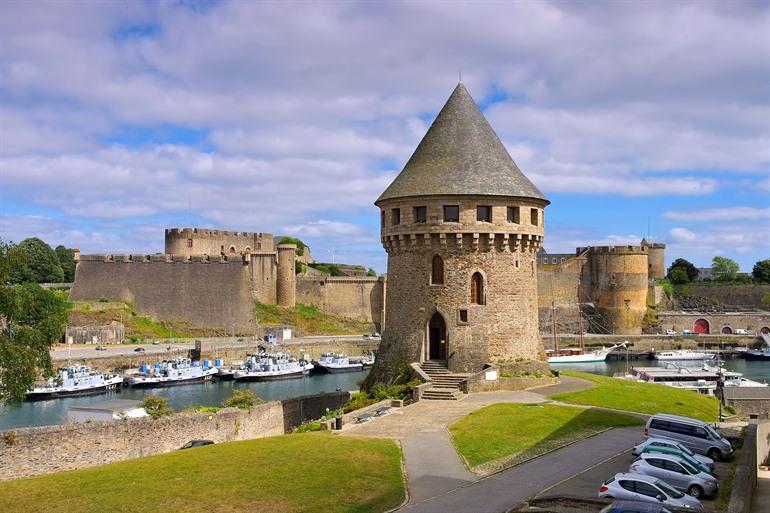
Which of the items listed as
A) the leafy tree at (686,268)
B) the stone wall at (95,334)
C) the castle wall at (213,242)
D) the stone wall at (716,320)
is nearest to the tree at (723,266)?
the leafy tree at (686,268)

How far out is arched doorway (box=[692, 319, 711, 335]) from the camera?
Answer: 279 ft

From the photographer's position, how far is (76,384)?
47.4 m

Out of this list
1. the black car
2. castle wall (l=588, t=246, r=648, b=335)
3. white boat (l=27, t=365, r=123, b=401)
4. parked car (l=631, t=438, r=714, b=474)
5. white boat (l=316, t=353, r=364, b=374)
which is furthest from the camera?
castle wall (l=588, t=246, r=648, b=335)

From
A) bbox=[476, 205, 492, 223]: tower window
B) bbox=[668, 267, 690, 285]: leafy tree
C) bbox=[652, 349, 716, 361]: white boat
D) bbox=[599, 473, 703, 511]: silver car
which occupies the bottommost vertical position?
bbox=[652, 349, 716, 361]: white boat

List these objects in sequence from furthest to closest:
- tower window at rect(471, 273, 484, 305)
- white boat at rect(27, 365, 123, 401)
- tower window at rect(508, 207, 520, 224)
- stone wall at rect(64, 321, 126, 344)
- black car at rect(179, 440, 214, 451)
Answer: stone wall at rect(64, 321, 126, 344) → white boat at rect(27, 365, 123, 401) → tower window at rect(508, 207, 520, 224) → tower window at rect(471, 273, 484, 305) → black car at rect(179, 440, 214, 451)

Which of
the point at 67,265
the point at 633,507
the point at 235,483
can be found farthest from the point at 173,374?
the point at 67,265

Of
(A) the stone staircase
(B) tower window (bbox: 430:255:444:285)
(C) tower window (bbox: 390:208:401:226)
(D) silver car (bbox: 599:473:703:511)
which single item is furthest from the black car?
(D) silver car (bbox: 599:473:703:511)

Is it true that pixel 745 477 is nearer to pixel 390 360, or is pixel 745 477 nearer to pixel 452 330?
pixel 452 330

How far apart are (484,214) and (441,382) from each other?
18.8 feet

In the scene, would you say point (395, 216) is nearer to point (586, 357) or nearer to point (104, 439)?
point (104, 439)

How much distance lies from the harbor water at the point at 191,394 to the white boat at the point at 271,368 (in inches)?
24.8

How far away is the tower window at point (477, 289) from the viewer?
87.6 feet

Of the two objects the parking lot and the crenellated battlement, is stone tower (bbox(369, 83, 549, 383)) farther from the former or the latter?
the crenellated battlement

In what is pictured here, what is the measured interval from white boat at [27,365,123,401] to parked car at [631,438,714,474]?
36.9 metres
